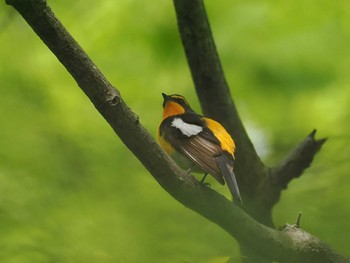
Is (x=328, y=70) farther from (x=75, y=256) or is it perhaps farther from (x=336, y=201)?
(x=75, y=256)

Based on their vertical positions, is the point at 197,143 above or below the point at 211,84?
below

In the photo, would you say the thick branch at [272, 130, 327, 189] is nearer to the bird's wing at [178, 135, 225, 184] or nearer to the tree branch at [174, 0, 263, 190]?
the tree branch at [174, 0, 263, 190]

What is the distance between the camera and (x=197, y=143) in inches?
153

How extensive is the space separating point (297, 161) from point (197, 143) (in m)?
0.72

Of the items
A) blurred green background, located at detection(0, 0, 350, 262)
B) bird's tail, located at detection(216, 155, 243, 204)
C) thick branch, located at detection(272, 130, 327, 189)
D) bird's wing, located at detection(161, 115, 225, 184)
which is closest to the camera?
blurred green background, located at detection(0, 0, 350, 262)

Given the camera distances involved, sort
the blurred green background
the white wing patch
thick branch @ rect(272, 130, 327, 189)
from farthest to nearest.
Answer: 1. thick branch @ rect(272, 130, 327, 189)
2. the white wing patch
3. the blurred green background

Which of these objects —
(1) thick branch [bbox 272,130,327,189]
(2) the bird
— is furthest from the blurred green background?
(2) the bird

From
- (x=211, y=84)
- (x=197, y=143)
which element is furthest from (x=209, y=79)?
(x=197, y=143)

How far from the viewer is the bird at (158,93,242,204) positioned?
3.74 m

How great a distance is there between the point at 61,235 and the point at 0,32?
166cm

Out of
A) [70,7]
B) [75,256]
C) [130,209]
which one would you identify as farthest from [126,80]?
[75,256]

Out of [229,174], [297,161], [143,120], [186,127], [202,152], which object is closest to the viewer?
[229,174]

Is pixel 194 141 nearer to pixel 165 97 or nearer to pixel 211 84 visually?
pixel 165 97

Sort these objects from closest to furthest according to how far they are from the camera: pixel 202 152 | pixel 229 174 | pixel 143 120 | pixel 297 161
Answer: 1. pixel 229 174
2. pixel 202 152
3. pixel 297 161
4. pixel 143 120
